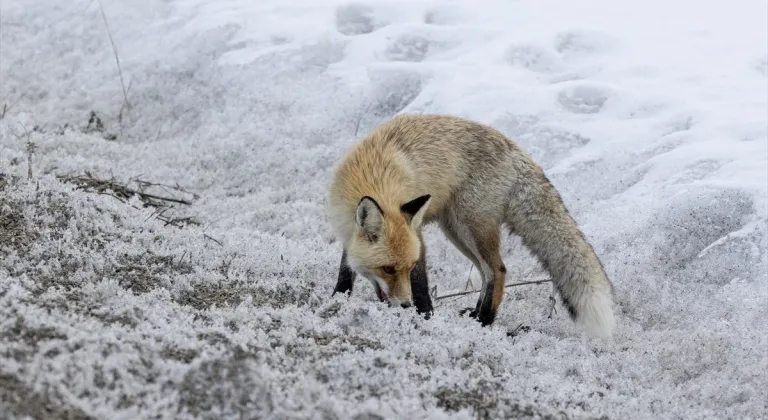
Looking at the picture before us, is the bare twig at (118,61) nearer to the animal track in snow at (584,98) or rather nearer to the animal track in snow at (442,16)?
the animal track in snow at (442,16)

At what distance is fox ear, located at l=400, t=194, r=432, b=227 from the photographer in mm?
4895

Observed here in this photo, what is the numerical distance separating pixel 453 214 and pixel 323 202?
1.86 meters

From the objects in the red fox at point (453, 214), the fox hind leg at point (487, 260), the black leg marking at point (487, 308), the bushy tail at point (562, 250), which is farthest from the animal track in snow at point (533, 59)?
the black leg marking at point (487, 308)

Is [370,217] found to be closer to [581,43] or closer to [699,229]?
[699,229]

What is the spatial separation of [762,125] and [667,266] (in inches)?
85.3

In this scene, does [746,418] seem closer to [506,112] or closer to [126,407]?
[126,407]

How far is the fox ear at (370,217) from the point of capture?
4672mm

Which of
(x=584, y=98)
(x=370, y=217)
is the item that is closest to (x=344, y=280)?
(x=370, y=217)

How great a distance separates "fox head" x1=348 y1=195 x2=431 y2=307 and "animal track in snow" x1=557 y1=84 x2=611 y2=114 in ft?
12.0

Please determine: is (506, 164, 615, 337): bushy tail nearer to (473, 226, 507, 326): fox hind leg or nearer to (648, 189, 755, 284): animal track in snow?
(473, 226, 507, 326): fox hind leg

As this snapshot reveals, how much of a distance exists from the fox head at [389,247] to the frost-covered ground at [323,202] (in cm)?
33

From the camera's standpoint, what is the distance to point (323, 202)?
23.5 ft

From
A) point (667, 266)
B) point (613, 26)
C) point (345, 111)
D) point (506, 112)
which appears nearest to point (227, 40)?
point (345, 111)

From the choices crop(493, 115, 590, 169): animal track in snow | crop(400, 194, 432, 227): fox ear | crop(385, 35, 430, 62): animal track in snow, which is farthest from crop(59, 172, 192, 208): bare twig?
crop(385, 35, 430, 62): animal track in snow
